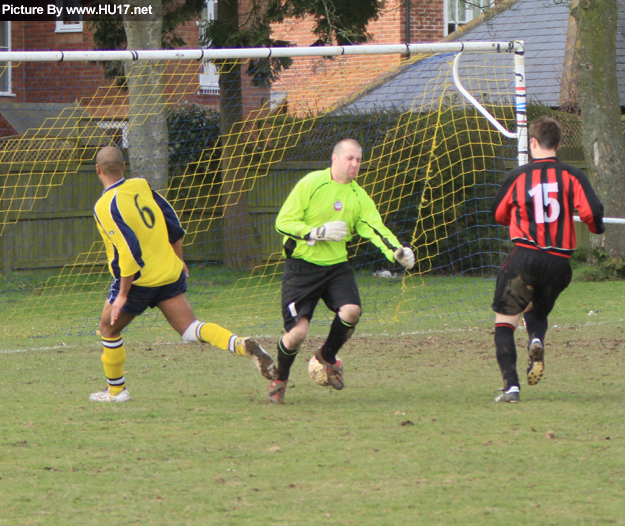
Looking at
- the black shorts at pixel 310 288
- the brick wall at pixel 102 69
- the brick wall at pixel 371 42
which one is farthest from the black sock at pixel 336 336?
the brick wall at pixel 102 69

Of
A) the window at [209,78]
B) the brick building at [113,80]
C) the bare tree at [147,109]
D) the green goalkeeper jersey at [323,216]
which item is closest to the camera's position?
the green goalkeeper jersey at [323,216]

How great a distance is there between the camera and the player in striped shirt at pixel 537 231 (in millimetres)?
5312

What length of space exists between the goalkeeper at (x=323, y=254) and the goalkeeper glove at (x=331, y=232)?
0.55 ft

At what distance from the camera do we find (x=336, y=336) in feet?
18.3

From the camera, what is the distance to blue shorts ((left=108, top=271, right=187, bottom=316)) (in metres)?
5.48

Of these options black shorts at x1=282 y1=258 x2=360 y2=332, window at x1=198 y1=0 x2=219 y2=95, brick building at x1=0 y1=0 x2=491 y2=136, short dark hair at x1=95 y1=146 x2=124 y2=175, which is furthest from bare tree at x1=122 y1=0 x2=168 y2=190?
black shorts at x1=282 y1=258 x2=360 y2=332

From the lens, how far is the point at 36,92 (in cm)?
1889

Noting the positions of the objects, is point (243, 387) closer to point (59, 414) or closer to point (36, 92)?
point (59, 414)

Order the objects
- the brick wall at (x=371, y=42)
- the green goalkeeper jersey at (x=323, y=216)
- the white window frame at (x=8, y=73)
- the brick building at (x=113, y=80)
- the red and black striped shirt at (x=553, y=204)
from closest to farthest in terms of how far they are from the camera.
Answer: the red and black striped shirt at (x=553, y=204)
the green goalkeeper jersey at (x=323, y=216)
the brick wall at (x=371, y=42)
the brick building at (x=113, y=80)
the white window frame at (x=8, y=73)

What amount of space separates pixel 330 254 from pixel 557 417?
1.70 metres

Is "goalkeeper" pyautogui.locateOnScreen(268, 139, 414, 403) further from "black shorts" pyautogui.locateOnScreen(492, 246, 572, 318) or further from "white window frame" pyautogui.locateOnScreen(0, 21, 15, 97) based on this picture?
"white window frame" pyautogui.locateOnScreen(0, 21, 15, 97)

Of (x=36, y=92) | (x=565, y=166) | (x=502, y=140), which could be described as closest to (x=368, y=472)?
(x=565, y=166)

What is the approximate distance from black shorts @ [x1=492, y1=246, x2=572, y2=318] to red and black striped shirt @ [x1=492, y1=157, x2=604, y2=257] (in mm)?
71

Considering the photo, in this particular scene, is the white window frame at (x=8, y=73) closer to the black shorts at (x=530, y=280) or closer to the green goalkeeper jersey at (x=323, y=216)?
the green goalkeeper jersey at (x=323, y=216)
